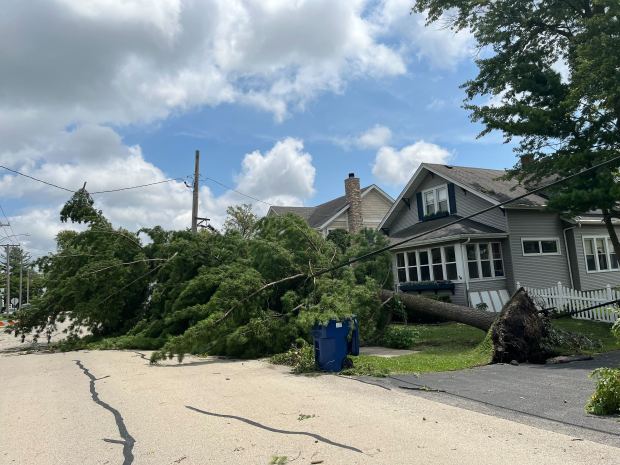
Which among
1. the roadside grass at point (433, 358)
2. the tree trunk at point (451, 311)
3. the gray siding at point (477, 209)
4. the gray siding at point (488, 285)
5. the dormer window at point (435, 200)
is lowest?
the roadside grass at point (433, 358)

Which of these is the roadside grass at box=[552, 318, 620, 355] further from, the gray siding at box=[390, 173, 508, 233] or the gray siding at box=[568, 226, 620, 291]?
the gray siding at box=[568, 226, 620, 291]

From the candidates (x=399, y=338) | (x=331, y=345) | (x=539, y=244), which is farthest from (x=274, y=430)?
(x=539, y=244)

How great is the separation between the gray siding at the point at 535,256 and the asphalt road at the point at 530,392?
1221cm

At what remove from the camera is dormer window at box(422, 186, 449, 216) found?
78.3 ft

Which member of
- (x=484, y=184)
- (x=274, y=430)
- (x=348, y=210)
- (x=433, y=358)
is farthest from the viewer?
(x=348, y=210)

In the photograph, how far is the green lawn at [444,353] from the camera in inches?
357

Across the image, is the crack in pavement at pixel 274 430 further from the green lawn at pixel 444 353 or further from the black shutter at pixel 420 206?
the black shutter at pixel 420 206

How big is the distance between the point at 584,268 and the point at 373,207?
1697 centimetres

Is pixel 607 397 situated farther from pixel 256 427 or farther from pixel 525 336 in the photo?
pixel 525 336

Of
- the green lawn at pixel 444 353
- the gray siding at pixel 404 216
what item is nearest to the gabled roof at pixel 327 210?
the gray siding at pixel 404 216

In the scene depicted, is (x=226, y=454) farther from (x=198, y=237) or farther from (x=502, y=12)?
(x=502, y=12)

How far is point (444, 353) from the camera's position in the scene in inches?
443

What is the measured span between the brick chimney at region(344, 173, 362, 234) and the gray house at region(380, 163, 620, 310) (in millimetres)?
5969

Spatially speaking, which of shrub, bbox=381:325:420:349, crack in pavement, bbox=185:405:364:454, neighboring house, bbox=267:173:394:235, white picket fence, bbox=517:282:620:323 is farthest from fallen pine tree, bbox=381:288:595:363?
neighboring house, bbox=267:173:394:235
